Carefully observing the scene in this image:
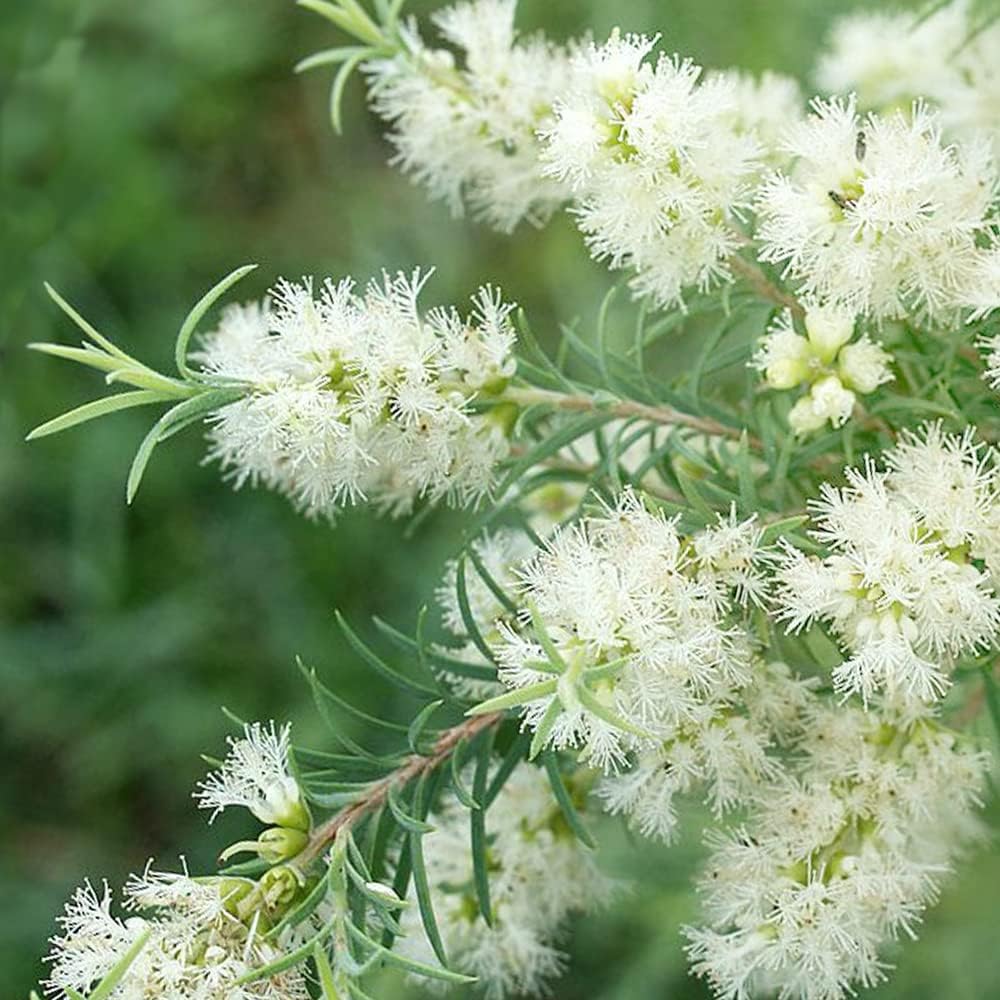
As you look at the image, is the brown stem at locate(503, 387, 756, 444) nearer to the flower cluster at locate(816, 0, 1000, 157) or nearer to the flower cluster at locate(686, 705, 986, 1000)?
the flower cluster at locate(686, 705, 986, 1000)

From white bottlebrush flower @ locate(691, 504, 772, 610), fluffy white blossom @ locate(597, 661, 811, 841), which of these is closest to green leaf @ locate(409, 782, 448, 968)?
fluffy white blossom @ locate(597, 661, 811, 841)

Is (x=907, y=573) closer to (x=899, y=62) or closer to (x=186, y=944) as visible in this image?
(x=186, y=944)

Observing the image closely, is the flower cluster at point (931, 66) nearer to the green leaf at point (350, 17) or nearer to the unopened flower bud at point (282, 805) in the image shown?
the green leaf at point (350, 17)

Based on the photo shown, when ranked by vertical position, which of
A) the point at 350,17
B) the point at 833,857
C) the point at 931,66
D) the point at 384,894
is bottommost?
the point at 833,857

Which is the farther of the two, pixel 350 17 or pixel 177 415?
pixel 350 17

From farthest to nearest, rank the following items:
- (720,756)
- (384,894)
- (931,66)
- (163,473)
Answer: (163,473) < (931,66) < (720,756) < (384,894)

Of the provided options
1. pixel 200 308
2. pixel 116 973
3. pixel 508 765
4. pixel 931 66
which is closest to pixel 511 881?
pixel 508 765
